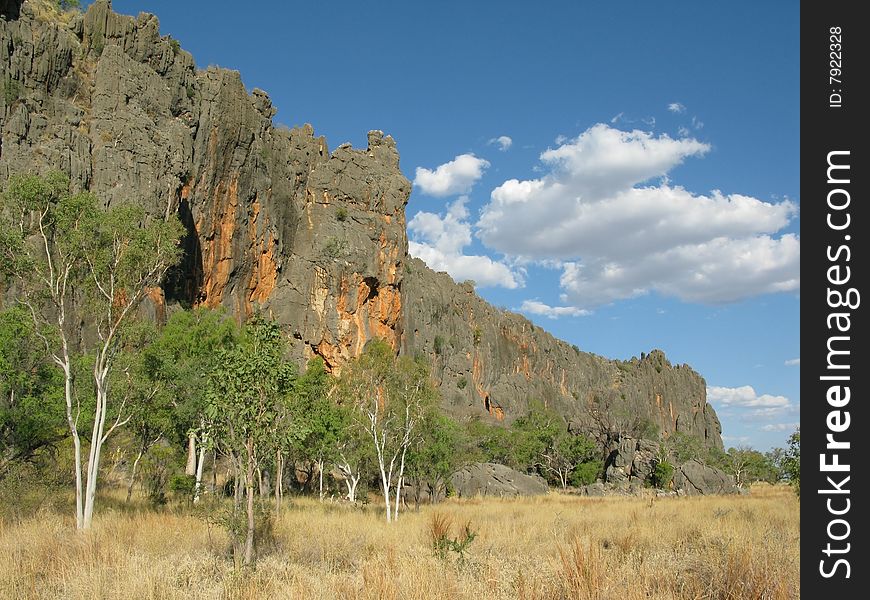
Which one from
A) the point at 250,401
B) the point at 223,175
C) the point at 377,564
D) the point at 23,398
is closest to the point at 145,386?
the point at 23,398

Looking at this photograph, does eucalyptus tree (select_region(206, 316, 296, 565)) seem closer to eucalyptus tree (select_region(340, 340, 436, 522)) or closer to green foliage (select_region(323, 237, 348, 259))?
eucalyptus tree (select_region(340, 340, 436, 522))

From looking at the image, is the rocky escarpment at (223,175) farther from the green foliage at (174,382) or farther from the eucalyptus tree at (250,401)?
the eucalyptus tree at (250,401)

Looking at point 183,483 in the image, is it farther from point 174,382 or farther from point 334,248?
point 334,248

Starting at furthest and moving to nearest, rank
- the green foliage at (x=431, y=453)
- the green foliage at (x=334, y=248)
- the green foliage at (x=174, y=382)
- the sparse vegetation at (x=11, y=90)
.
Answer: the green foliage at (x=334, y=248) < the sparse vegetation at (x=11, y=90) < the green foliage at (x=431, y=453) < the green foliage at (x=174, y=382)

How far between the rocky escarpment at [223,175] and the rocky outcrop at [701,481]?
1756 cm

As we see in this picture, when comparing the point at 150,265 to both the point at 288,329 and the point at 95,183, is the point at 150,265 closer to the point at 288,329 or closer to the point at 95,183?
the point at 95,183

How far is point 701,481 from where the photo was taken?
48.5 metres

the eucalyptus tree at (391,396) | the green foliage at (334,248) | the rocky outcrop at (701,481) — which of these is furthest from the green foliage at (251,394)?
the green foliage at (334,248)

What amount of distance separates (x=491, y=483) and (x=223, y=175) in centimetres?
Answer: 3853

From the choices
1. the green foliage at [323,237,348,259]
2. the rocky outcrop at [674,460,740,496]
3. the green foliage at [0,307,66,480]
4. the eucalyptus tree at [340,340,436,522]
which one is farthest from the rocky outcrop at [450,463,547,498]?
the green foliage at [323,237,348,259]

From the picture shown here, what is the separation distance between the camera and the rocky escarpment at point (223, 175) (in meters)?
42.4

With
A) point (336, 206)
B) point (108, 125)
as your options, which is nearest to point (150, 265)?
point (108, 125)

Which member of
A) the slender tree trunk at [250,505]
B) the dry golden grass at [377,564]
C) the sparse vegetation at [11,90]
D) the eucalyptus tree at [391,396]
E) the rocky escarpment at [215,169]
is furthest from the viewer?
the rocky escarpment at [215,169]

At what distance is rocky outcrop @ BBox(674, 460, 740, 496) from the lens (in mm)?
47594
